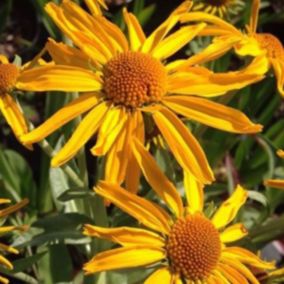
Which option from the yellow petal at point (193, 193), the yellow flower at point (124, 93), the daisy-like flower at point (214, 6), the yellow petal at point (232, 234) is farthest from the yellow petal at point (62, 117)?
the daisy-like flower at point (214, 6)

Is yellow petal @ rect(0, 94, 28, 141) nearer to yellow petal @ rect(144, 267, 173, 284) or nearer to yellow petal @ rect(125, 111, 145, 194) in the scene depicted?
yellow petal @ rect(125, 111, 145, 194)

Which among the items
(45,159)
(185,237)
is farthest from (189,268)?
(45,159)

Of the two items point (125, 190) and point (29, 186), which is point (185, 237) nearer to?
point (125, 190)

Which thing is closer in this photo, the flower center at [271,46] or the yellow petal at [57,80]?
the yellow petal at [57,80]

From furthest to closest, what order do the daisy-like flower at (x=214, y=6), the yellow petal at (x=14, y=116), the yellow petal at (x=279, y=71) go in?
the daisy-like flower at (x=214, y=6) → the yellow petal at (x=279, y=71) → the yellow petal at (x=14, y=116)

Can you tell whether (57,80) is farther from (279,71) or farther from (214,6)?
(214,6)

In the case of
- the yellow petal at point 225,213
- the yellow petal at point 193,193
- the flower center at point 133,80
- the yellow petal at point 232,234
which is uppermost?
the flower center at point 133,80

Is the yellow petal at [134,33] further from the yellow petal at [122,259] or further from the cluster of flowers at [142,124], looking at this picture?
the yellow petal at [122,259]

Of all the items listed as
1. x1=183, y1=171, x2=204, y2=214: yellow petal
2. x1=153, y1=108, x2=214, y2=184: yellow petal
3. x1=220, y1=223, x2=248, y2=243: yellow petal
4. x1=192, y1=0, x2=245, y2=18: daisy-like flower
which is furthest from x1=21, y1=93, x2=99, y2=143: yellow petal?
x1=192, y1=0, x2=245, y2=18: daisy-like flower
